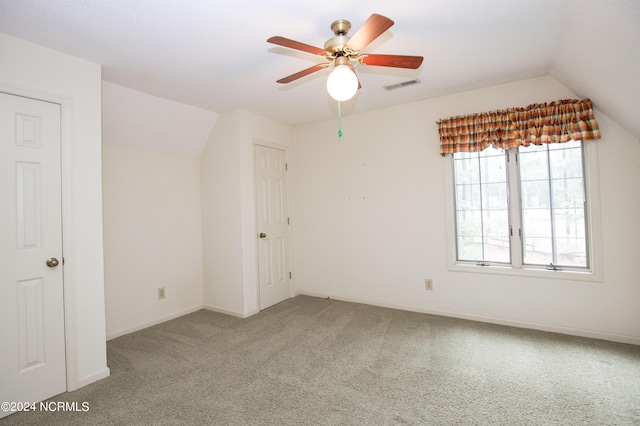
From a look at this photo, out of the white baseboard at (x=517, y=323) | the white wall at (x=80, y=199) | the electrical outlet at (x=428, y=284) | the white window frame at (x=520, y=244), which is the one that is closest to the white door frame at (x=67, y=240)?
the white wall at (x=80, y=199)

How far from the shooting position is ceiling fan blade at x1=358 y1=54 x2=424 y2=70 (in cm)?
187

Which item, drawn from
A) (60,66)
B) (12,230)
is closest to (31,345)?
(12,230)

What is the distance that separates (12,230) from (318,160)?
10.4 feet

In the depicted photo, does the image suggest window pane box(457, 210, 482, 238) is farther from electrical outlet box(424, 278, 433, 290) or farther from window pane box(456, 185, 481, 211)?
electrical outlet box(424, 278, 433, 290)

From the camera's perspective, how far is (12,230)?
2053mm

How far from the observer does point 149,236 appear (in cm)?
352

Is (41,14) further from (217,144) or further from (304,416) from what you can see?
(304,416)

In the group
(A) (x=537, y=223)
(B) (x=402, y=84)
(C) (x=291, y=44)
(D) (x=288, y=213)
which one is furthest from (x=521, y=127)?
(D) (x=288, y=213)

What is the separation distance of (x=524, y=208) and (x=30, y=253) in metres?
4.17

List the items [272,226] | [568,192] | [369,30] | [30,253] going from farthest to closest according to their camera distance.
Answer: [272,226] → [568,192] → [30,253] → [369,30]

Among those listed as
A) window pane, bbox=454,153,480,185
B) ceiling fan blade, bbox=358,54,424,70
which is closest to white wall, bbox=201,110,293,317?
ceiling fan blade, bbox=358,54,424,70

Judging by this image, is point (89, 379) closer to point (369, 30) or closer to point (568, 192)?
point (369, 30)

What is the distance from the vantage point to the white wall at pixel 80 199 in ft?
7.29

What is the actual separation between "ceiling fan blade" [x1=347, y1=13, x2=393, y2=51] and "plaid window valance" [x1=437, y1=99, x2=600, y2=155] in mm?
1902
